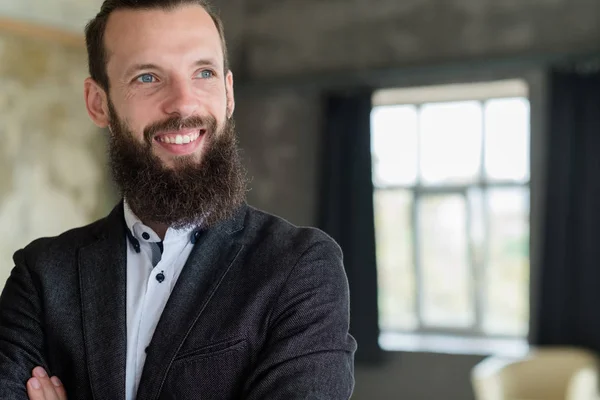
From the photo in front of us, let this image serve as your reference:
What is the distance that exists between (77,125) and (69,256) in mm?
4440

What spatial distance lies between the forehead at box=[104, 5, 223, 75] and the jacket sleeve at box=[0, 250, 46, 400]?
1.77 ft

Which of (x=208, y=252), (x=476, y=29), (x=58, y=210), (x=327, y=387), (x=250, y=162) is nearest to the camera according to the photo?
(x=327, y=387)

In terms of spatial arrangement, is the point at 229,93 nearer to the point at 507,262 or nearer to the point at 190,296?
the point at 190,296

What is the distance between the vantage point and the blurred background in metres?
5.69

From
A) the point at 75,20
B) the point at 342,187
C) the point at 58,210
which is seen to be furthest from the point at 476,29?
the point at 58,210

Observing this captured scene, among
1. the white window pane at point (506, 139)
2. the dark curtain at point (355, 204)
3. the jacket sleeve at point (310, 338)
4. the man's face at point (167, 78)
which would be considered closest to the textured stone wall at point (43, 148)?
the dark curtain at point (355, 204)

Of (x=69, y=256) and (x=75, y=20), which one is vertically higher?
(x=75, y=20)

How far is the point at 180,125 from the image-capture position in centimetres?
161

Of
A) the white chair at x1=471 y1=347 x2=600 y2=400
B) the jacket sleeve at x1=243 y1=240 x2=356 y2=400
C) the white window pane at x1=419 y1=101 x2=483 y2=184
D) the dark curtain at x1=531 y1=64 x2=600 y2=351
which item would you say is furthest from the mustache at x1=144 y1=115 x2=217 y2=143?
the white window pane at x1=419 y1=101 x2=483 y2=184

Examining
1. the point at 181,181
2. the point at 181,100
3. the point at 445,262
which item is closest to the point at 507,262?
the point at 445,262

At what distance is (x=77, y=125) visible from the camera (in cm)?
598

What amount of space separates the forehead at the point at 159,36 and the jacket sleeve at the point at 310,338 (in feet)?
1.61

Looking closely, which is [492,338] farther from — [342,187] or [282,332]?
[282,332]

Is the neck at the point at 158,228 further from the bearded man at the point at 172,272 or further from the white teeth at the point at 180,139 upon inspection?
the white teeth at the point at 180,139
